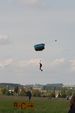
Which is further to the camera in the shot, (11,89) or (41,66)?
(11,89)

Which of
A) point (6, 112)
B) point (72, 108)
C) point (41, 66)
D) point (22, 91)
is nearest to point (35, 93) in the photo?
point (22, 91)

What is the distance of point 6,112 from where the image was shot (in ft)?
105

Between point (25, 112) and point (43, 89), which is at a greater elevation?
point (43, 89)

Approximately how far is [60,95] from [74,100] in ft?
286

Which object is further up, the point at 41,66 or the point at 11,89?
the point at 11,89

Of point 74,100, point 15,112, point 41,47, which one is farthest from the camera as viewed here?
point 15,112

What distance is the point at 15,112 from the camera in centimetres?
3170

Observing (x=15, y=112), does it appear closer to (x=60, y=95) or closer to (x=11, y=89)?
(x=60, y=95)

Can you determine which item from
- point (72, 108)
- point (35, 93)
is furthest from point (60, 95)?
point (72, 108)

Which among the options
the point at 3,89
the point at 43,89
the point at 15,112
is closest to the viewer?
the point at 15,112

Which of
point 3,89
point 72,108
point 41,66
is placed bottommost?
point 72,108

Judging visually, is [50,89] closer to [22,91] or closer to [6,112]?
[22,91]

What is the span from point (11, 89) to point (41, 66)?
85.5 metres

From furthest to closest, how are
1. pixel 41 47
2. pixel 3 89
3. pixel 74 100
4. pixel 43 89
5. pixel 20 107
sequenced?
1. pixel 43 89
2. pixel 3 89
3. pixel 20 107
4. pixel 41 47
5. pixel 74 100
